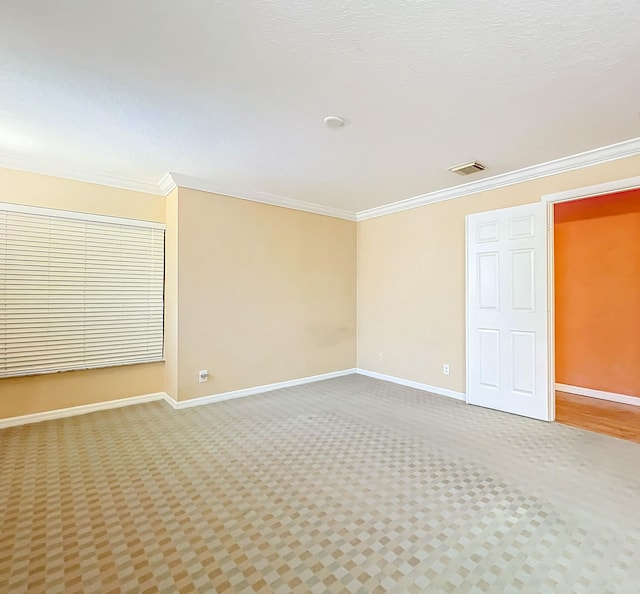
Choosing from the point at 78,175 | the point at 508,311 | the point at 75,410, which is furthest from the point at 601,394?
the point at 78,175

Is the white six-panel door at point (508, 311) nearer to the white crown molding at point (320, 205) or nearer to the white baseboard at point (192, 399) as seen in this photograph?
the white crown molding at point (320, 205)

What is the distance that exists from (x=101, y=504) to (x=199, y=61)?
2686 millimetres

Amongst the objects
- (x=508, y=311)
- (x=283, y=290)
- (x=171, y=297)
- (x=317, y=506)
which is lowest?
(x=317, y=506)

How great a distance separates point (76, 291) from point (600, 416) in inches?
226

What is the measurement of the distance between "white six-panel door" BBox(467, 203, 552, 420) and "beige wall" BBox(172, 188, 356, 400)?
6.45 feet

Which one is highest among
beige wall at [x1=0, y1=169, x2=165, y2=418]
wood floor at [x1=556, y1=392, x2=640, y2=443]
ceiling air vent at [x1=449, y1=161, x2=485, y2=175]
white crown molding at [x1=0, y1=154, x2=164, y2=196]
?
Result: ceiling air vent at [x1=449, y1=161, x2=485, y2=175]

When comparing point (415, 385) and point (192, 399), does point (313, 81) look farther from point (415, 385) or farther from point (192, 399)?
point (415, 385)

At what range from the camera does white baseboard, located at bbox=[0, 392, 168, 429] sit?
130 inches

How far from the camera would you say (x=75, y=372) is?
3.63 m

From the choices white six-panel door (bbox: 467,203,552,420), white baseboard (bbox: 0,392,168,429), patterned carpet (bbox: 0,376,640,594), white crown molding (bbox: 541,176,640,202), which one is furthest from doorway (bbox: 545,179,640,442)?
white baseboard (bbox: 0,392,168,429)

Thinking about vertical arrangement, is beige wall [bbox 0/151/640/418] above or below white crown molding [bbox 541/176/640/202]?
below

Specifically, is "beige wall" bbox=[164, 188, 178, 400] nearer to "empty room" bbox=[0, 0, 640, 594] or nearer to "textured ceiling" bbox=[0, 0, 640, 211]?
"empty room" bbox=[0, 0, 640, 594]

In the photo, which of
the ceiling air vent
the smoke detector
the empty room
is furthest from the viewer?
the ceiling air vent

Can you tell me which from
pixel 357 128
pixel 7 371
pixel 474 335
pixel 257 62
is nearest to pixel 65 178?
pixel 7 371
